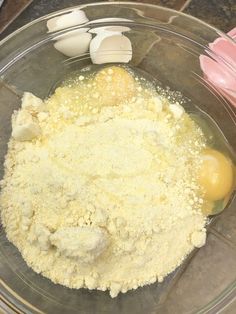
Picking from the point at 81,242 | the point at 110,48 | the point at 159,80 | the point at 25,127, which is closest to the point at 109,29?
the point at 110,48

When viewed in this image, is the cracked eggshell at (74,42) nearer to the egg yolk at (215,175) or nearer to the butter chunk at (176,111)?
the butter chunk at (176,111)

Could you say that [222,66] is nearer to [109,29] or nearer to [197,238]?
[109,29]

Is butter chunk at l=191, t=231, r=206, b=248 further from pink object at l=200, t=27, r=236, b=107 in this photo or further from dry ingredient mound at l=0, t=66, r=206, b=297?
pink object at l=200, t=27, r=236, b=107

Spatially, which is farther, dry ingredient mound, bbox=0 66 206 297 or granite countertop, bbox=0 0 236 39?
granite countertop, bbox=0 0 236 39

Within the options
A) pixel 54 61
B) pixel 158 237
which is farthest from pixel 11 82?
pixel 158 237

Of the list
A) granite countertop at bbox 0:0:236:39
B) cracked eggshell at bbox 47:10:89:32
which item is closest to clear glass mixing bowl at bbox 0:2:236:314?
cracked eggshell at bbox 47:10:89:32

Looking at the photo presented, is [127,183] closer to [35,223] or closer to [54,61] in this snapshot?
[35,223]
